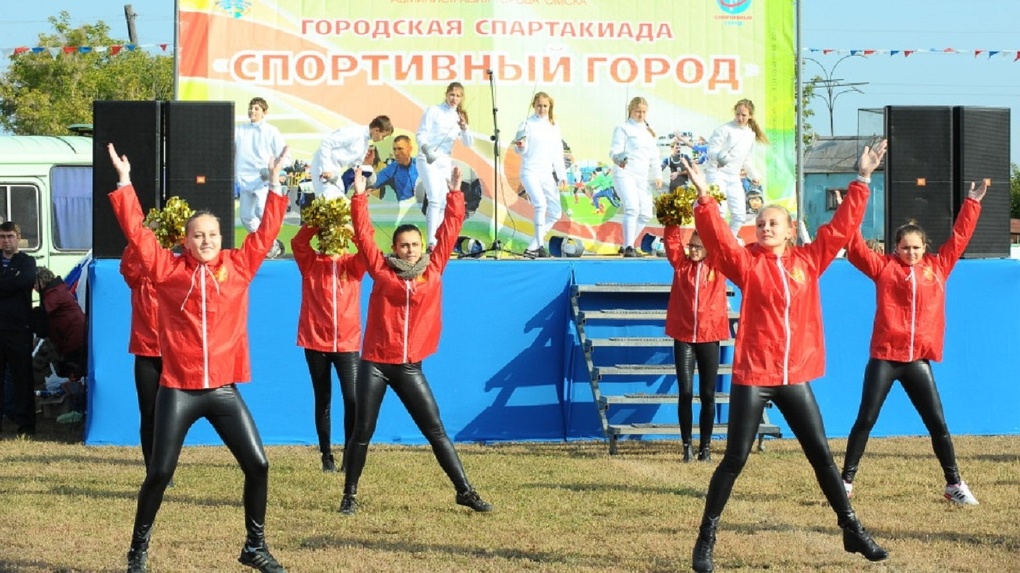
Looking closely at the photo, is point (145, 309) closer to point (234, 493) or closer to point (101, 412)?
point (234, 493)

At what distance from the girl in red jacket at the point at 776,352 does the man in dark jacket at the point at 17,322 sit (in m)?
7.83

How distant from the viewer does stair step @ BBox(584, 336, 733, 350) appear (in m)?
12.3

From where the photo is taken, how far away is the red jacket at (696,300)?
35.9 feet

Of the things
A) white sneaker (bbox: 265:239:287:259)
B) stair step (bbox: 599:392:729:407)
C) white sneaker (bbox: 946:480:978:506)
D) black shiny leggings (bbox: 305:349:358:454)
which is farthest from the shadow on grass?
white sneaker (bbox: 265:239:287:259)

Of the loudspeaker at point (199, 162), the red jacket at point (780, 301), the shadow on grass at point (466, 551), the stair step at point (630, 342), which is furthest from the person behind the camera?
the stair step at point (630, 342)

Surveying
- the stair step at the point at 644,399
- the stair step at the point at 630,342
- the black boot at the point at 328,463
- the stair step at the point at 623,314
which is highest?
the stair step at the point at 623,314

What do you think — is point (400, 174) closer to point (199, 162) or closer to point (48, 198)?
point (199, 162)

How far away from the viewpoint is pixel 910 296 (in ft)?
29.8

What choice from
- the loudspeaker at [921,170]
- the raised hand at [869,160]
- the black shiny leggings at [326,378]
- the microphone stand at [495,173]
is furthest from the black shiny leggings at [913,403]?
the microphone stand at [495,173]

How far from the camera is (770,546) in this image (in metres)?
7.58

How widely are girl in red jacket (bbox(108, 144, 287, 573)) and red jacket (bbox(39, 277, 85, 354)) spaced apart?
280 inches

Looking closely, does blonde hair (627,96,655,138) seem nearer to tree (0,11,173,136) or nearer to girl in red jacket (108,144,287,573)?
girl in red jacket (108,144,287,573)

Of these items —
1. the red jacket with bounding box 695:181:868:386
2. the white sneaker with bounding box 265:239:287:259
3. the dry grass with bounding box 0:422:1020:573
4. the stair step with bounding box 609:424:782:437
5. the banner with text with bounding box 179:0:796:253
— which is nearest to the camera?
the red jacket with bounding box 695:181:868:386

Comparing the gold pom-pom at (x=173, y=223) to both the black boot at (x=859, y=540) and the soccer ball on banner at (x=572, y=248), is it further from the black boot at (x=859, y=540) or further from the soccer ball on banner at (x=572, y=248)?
the soccer ball on banner at (x=572, y=248)
